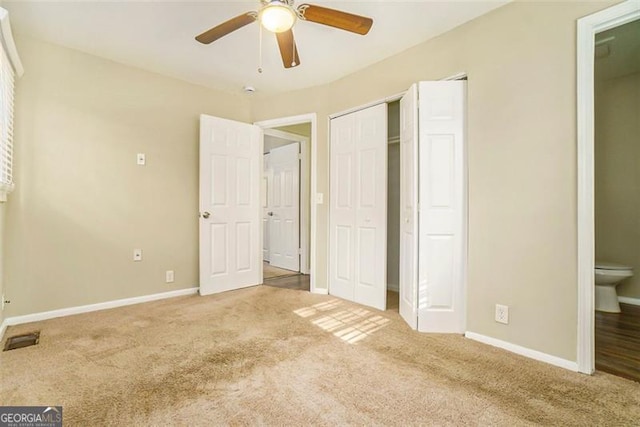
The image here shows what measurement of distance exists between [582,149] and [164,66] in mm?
3708

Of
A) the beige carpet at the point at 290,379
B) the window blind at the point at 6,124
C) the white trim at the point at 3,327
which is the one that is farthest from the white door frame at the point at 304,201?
the white trim at the point at 3,327

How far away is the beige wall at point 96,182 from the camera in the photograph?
8.82 feet

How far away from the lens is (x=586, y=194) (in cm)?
185

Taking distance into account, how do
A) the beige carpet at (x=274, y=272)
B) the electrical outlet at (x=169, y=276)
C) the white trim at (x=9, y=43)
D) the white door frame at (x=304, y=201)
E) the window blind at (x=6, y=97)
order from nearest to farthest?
the white trim at (x=9, y=43)
the window blind at (x=6, y=97)
the electrical outlet at (x=169, y=276)
the beige carpet at (x=274, y=272)
the white door frame at (x=304, y=201)

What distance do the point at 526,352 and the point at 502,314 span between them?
264mm

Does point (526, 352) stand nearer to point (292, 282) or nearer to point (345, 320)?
point (345, 320)

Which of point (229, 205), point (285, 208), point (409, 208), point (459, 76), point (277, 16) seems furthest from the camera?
point (285, 208)

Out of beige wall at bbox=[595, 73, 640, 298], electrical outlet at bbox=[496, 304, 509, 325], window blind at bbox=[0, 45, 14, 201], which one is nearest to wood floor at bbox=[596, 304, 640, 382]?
electrical outlet at bbox=[496, 304, 509, 325]

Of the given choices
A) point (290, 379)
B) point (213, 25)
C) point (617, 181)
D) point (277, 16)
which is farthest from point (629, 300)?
point (213, 25)

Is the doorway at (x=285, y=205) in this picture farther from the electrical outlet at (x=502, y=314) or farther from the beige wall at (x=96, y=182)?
the electrical outlet at (x=502, y=314)

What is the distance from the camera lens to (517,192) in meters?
2.15

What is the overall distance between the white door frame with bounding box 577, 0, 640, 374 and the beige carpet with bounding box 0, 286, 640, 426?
201 millimetres

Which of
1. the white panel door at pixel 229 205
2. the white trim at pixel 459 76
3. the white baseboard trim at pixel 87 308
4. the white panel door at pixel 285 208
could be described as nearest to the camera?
the white trim at pixel 459 76

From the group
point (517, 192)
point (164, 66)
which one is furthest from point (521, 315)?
point (164, 66)
